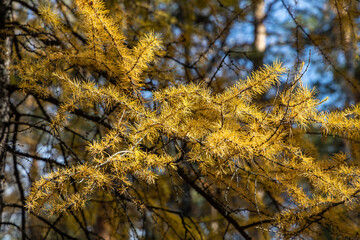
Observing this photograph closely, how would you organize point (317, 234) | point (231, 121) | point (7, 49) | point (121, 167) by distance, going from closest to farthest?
1. point (121, 167)
2. point (231, 121)
3. point (317, 234)
4. point (7, 49)

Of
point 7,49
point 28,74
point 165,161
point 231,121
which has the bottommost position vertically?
point 165,161

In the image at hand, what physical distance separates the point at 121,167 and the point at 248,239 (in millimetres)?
1270

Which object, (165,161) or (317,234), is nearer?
(165,161)

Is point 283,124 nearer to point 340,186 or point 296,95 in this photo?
point 296,95

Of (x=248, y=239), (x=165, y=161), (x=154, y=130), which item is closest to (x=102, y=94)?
(x=154, y=130)

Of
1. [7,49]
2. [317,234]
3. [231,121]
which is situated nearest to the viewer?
[231,121]

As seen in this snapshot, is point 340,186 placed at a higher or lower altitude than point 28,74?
lower

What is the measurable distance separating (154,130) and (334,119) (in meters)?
0.80

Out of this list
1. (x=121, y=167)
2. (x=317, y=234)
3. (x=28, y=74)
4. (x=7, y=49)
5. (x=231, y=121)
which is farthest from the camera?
(x=7, y=49)

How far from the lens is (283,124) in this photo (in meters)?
1.40

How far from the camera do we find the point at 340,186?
4.61ft

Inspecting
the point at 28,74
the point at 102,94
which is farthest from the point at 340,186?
the point at 28,74

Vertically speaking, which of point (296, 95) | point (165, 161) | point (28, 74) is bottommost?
point (165, 161)

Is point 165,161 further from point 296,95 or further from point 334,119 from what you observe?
point 334,119
